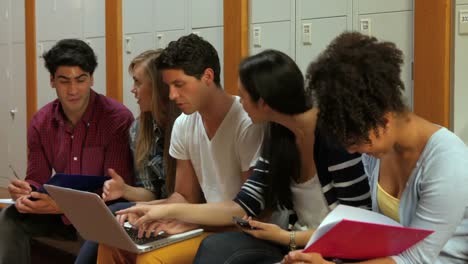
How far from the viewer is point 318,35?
2.73 metres

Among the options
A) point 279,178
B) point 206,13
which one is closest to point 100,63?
point 206,13

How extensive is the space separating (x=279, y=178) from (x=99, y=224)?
594 millimetres

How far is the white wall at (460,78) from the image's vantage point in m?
2.22

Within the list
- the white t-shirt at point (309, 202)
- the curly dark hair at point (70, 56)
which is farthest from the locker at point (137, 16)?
the white t-shirt at point (309, 202)

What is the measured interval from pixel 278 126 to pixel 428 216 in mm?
661

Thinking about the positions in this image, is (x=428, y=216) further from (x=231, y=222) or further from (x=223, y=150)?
(x=223, y=150)

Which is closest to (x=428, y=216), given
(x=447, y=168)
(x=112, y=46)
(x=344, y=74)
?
(x=447, y=168)

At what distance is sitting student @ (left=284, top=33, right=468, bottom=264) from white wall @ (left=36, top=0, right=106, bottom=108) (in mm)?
2862

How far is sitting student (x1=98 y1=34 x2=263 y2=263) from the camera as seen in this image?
6.39ft

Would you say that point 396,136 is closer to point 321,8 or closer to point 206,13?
point 321,8

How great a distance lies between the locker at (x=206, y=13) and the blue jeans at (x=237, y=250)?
1757mm

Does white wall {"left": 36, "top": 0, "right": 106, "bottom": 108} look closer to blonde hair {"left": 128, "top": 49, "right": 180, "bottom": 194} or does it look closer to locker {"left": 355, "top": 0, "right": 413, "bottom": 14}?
blonde hair {"left": 128, "top": 49, "right": 180, "bottom": 194}

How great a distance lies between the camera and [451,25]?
2244 mm

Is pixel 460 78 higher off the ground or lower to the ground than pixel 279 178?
higher
